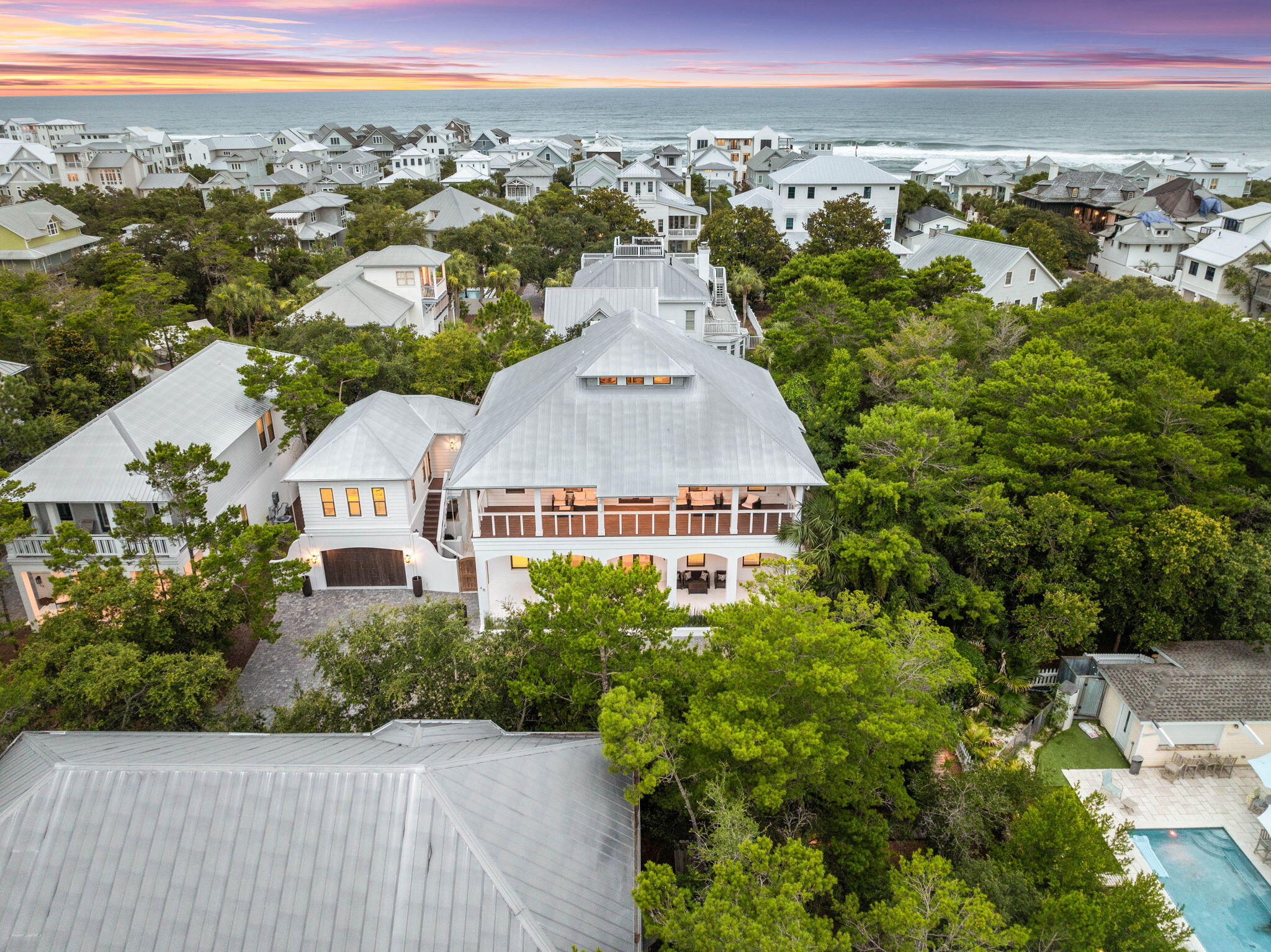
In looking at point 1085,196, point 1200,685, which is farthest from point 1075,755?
point 1085,196

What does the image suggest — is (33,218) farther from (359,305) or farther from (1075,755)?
(1075,755)

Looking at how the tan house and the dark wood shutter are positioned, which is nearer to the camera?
the dark wood shutter

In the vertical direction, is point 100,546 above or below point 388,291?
below

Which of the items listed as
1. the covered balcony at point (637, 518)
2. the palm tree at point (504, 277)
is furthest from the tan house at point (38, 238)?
the covered balcony at point (637, 518)

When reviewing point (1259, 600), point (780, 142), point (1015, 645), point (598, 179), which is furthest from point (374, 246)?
point (780, 142)

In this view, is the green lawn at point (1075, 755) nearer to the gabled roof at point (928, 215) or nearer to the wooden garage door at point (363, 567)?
the wooden garage door at point (363, 567)

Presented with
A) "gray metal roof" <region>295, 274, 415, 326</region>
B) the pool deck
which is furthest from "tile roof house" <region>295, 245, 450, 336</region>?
the pool deck

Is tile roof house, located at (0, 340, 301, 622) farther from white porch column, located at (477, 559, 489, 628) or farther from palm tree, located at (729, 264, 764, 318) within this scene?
palm tree, located at (729, 264, 764, 318)
